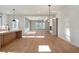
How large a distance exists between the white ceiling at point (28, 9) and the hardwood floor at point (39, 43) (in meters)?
0.69

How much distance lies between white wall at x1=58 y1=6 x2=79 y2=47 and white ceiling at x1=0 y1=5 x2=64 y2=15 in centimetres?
41

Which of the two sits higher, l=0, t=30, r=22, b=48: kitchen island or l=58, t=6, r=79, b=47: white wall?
l=58, t=6, r=79, b=47: white wall

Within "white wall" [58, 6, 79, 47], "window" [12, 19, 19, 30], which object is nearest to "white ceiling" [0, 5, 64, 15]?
"window" [12, 19, 19, 30]

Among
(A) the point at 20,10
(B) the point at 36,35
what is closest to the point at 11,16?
(A) the point at 20,10

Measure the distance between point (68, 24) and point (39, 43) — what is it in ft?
4.04

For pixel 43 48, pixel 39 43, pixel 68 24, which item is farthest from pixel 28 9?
pixel 68 24

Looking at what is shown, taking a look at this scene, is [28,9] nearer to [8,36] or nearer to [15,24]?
[15,24]

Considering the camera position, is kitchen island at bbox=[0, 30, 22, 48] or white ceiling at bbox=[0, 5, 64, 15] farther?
kitchen island at bbox=[0, 30, 22, 48]

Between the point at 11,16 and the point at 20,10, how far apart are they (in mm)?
353

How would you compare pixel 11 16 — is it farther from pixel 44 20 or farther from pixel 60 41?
pixel 60 41

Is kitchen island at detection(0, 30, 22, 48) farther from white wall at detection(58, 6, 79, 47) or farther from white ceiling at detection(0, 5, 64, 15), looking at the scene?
white wall at detection(58, 6, 79, 47)

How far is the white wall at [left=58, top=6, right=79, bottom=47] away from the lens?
4353 millimetres
